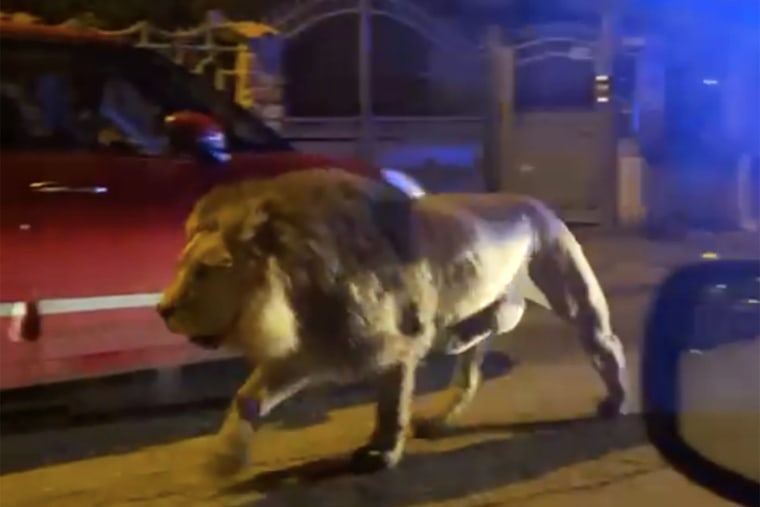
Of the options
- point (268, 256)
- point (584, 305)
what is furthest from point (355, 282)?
point (584, 305)

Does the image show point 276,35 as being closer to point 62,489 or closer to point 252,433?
point 252,433

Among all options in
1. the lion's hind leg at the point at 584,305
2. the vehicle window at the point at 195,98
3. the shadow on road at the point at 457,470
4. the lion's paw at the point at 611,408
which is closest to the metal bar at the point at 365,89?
the vehicle window at the point at 195,98

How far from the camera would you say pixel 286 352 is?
339cm

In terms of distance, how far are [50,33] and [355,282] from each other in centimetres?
95

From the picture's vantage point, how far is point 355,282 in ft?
11.2

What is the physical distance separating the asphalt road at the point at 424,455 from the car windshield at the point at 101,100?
2.29 feet

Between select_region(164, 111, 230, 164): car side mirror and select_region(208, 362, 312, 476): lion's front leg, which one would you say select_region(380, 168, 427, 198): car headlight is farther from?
select_region(208, 362, 312, 476): lion's front leg

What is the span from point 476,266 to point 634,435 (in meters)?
0.62

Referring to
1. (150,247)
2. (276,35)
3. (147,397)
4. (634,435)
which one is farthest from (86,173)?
(634,435)

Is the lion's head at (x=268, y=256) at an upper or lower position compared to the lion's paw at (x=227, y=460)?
upper

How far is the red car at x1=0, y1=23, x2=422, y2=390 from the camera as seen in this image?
3.55m

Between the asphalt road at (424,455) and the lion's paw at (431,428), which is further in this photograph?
the lion's paw at (431,428)

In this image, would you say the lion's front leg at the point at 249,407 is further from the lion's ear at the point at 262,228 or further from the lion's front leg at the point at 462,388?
the lion's front leg at the point at 462,388

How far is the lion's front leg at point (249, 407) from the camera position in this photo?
344cm
